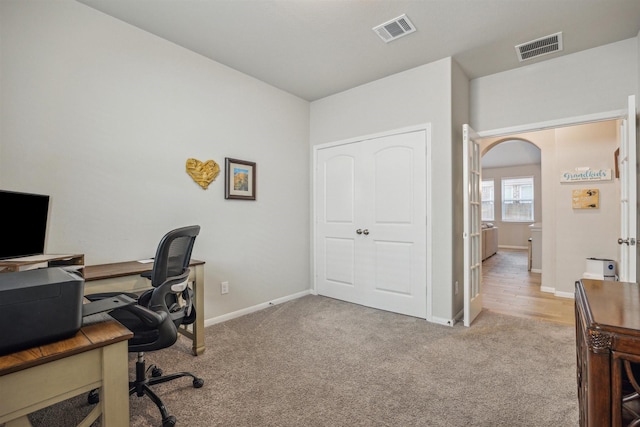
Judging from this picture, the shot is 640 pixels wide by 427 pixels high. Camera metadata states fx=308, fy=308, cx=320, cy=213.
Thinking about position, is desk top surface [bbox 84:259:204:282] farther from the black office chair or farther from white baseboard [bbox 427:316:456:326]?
white baseboard [bbox 427:316:456:326]

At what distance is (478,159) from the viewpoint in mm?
3557

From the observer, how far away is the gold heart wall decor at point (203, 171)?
2.99 metres

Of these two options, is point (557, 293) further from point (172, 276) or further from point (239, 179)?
point (172, 276)

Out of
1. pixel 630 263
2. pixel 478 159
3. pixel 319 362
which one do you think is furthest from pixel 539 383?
pixel 478 159

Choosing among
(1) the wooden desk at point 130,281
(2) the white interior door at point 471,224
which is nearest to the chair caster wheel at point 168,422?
(1) the wooden desk at point 130,281

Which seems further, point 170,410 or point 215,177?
point 215,177

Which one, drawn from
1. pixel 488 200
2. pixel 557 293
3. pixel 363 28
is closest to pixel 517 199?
pixel 488 200

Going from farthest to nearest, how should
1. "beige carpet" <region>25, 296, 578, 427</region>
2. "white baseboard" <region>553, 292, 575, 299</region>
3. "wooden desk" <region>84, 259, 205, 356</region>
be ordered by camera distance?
"white baseboard" <region>553, 292, 575, 299</region>, "wooden desk" <region>84, 259, 205, 356</region>, "beige carpet" <region>25, 296, 578, 427</region>

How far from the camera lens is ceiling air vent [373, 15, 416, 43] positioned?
8.25 feet

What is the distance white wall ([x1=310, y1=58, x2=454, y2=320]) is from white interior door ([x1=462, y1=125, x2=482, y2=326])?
5.6 inches

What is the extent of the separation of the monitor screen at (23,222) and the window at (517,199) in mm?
11099

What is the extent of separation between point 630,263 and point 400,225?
1.87 metres

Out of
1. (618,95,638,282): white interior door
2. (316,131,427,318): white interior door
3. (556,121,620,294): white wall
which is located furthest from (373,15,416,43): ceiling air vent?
(556,121,620,294): white wall

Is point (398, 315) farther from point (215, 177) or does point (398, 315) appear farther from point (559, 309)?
point (215, 177)
